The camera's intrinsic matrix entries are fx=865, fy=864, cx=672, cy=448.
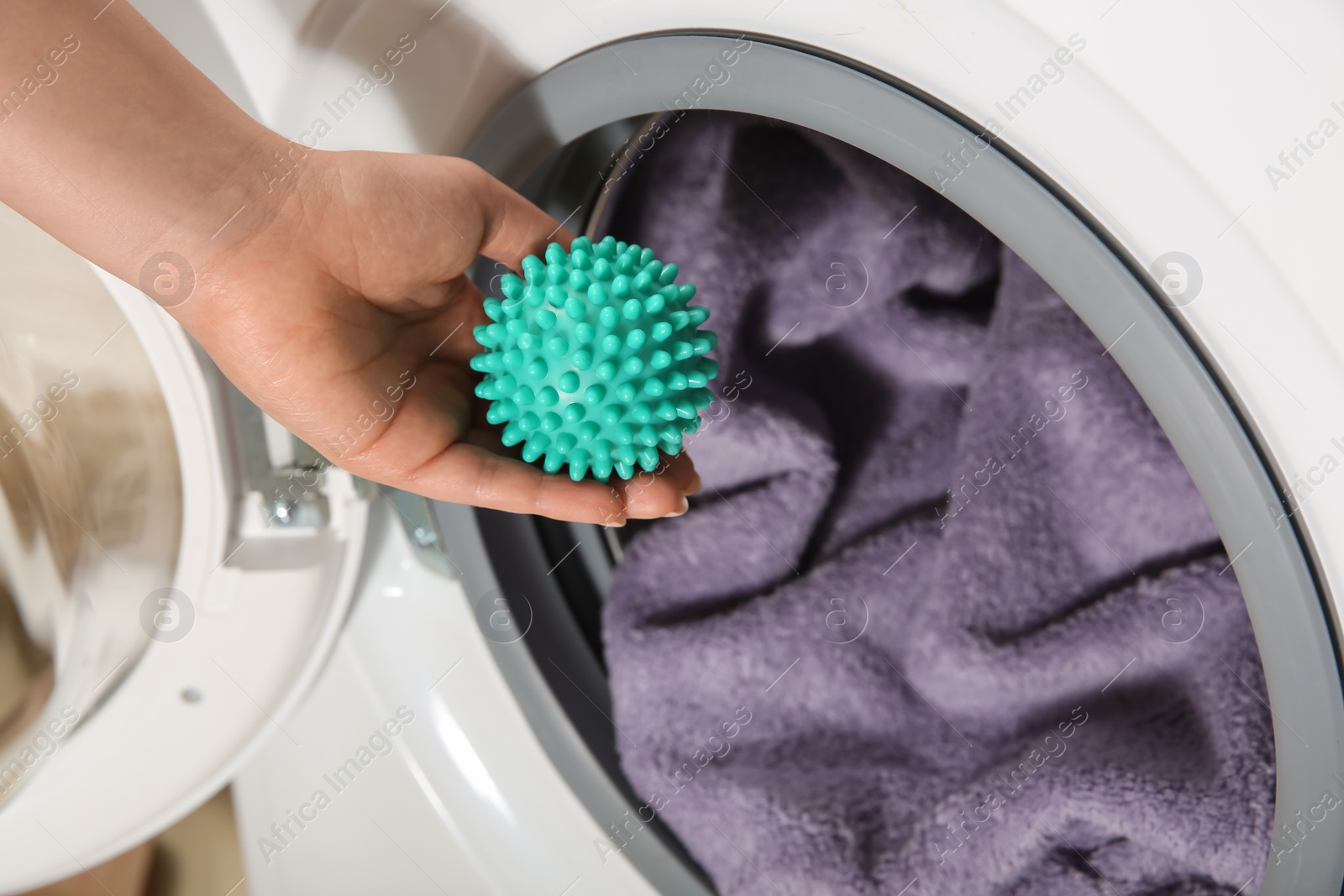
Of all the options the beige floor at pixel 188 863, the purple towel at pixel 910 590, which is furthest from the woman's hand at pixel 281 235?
the beige floor at pixel 188 863

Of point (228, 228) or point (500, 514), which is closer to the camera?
point (228, 228)

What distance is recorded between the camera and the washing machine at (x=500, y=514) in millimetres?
281

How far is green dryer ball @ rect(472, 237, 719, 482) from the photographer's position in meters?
0.39

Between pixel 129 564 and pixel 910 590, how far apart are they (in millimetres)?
521

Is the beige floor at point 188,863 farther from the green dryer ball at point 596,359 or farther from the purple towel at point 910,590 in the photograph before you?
the green dryer ball at point 596,359

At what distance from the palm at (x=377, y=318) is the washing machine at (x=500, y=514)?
0.16 feet

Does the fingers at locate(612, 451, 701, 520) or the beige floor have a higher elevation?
the beige floor

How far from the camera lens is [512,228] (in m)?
0.46

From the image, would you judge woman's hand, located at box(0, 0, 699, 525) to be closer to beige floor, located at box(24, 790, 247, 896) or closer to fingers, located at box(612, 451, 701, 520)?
fingers, located at box(612, 451, 701, 520)

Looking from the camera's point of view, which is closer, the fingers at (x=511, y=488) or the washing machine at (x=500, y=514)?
the washing machine at (x=500, y=514)

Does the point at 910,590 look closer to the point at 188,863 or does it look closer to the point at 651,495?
the point at 651,495

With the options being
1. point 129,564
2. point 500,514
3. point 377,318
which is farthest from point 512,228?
point 129,564

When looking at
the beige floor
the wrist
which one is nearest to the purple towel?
the wrist

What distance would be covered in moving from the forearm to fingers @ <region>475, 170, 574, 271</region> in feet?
0.33
